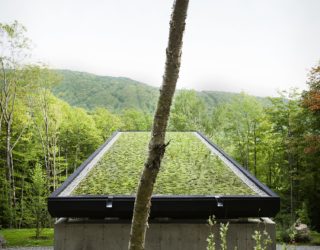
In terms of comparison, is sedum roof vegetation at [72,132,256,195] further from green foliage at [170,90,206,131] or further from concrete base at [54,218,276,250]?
green foliage at [170,90,206,131]

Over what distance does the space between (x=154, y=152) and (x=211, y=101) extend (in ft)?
459

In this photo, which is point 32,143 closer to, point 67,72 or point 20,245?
point 20,245

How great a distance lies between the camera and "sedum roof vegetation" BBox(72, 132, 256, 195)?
20.5 ft

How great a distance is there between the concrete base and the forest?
1181 cm

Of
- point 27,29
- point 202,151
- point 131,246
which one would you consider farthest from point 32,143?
point 131,246

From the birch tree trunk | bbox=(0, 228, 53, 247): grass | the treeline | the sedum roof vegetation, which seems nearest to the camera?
the birch tree trunk

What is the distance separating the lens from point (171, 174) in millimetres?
7324

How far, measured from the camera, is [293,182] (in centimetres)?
2288

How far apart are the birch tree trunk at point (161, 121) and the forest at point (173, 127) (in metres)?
15.2

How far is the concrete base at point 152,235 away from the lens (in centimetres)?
581

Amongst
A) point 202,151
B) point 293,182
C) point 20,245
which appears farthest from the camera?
point 293,182

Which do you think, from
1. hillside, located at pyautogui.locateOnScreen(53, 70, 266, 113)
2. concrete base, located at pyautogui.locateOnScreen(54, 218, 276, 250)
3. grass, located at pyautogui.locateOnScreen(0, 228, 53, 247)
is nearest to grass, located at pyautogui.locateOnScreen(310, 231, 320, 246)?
grass, located at pyautogui.locateOnScreen(0, 228, 53, 247)

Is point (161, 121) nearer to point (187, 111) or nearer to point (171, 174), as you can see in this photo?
point (171, 174)

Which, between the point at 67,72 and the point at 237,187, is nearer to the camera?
the point at 237,187
